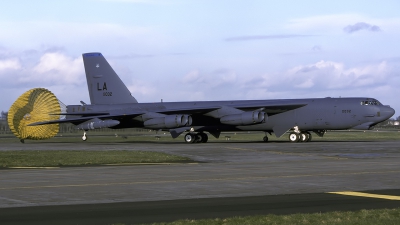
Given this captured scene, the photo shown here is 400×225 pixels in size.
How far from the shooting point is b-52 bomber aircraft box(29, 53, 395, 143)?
4597cm

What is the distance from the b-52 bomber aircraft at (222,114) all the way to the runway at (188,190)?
76.2ft

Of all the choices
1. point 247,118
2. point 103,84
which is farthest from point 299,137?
point 103,84

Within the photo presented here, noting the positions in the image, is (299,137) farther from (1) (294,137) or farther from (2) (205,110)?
(2) (205,110)

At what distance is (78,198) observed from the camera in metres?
13.6

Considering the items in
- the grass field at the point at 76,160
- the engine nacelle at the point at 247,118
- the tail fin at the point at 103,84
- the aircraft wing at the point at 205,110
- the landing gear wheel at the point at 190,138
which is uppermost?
the tail fin at the point at 103,84

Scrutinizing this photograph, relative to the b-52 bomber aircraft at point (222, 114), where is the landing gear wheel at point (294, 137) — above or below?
below

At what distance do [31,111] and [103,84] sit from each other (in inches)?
252

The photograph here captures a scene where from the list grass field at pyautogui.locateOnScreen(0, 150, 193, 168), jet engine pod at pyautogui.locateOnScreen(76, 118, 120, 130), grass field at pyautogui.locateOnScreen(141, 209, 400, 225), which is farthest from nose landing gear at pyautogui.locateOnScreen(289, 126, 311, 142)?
grass field at pyautogui.locateOnScreen(141, 209, 400, 225)

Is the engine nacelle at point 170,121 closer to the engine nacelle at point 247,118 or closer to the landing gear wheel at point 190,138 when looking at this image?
the landing gear wheel at point 190,138

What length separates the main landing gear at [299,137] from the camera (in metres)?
47.8

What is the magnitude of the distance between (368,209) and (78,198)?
19.7 feet

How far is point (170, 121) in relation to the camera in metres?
47.8

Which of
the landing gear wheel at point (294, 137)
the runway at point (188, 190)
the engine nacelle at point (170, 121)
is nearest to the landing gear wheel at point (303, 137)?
the landing gear wheel at point (294, 137)

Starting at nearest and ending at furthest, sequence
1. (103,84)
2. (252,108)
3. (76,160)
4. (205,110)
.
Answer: (76,160)
(252,108)
(205,110)
(103,84)
